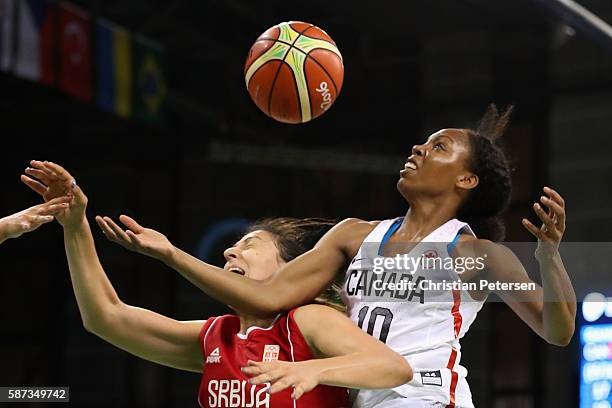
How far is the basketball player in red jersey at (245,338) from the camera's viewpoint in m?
3.05

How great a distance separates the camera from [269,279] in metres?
3.52

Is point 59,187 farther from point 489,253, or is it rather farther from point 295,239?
point 489,253

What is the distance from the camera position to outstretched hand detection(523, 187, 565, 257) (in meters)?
3.17

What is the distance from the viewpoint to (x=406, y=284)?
11.5 ft

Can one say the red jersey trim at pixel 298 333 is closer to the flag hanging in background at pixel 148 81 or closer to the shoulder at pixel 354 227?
the shoulder at pixel 354 227

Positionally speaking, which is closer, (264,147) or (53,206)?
(53,206)

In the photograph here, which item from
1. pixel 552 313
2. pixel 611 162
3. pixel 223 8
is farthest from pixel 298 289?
pixel 223 8

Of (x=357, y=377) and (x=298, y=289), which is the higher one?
(x=298, y=289)

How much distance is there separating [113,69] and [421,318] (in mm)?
7121

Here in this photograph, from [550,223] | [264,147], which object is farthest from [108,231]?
[264,147]

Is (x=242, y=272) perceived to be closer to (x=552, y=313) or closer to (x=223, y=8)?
(x=552, y=313)

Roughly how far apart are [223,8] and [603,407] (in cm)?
655

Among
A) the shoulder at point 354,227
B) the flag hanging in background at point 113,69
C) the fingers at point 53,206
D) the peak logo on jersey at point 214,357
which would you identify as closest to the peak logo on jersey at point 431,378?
the shoulder at point 354,227

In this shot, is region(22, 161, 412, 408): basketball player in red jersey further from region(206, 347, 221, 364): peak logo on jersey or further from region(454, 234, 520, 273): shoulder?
region(454, 234, 520, 273): shoulder
